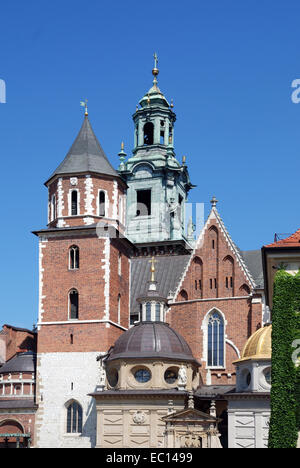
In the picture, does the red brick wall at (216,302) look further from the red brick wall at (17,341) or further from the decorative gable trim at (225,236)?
the red brick wall at (17,341)

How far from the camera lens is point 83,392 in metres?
51.6

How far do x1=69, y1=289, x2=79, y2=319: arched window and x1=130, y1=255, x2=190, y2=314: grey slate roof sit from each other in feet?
21.1

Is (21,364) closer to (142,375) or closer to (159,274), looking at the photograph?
(142,375)

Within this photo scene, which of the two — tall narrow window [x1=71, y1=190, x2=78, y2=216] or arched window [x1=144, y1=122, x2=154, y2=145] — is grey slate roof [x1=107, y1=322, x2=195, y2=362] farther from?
arched window [x1=144, y1=122, x2=154, y2=145]

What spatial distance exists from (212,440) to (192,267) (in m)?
14.0

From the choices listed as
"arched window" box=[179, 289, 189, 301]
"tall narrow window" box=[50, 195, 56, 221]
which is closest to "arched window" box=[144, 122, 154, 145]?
"tall narrow window" box=[50, 195, 56, 221]

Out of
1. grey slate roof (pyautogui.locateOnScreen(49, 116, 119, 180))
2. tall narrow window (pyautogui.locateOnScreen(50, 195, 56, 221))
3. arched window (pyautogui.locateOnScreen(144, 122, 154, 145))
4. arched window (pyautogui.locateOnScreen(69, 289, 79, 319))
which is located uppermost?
arched window (pyautogui.locateOnScreen(144, 122, 154, 145))

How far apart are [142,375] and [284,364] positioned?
20.0 metres

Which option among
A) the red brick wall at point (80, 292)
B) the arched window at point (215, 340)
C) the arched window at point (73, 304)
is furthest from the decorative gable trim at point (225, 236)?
the arched window at point (73, 304)

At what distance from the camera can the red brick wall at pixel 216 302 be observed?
55000 mm

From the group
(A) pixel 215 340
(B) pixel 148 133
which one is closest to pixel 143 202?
(B) pixel 148 133

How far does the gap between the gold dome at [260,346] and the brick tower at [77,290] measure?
844 centimetres

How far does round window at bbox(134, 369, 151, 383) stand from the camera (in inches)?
1992

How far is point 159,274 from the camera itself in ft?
205
